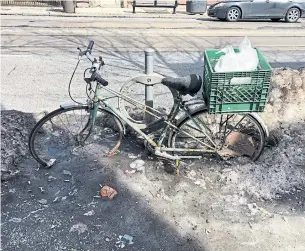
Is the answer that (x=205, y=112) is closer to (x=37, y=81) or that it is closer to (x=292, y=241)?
(x=292, y=241)

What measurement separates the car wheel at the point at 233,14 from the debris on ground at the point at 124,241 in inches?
502

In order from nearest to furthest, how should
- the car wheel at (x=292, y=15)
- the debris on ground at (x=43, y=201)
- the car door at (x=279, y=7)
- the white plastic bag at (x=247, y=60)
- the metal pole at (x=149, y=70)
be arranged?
the white plastic bag at (x=247, y=60) < the debris on ground at (x=43, y=201) < the metal pole at (x=149, y=70) < the car door at (x=279, y=7) < the car wheel at (x=292, y=15)

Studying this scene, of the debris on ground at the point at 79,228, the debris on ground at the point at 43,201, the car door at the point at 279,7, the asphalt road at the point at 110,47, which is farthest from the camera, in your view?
the car door at the point at 279,7

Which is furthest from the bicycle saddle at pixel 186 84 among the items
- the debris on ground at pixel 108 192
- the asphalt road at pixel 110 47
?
the asphalt road at pixel 110 47

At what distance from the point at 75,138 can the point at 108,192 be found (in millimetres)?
869

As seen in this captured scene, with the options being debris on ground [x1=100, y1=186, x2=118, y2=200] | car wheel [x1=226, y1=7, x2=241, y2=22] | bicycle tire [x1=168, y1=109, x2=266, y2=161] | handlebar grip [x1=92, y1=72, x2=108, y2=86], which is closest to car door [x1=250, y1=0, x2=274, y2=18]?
car wheel [x1=226, y1=7, x2=241, y2=22]

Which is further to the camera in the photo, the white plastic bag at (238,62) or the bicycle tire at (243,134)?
the bicycle tire at (243,134)

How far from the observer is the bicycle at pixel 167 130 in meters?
3.82

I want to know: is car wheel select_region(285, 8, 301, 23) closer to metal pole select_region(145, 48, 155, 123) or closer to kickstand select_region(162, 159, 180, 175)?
metal pole select_region(145, 48, 155, 123)

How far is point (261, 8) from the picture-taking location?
14273mm

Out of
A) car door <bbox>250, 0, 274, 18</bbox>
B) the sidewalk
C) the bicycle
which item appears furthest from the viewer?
the sidewalk

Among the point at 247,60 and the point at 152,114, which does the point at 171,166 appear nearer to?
the point at 152,114

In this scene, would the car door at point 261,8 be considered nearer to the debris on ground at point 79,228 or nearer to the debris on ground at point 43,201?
the debris on ground at point 43,201

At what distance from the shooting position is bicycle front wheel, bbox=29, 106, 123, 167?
416 centimetres
